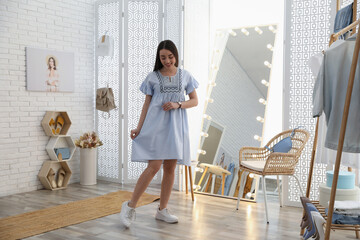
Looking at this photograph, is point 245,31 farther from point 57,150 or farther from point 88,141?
point 57,150

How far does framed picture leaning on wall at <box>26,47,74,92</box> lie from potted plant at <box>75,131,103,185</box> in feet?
2.29

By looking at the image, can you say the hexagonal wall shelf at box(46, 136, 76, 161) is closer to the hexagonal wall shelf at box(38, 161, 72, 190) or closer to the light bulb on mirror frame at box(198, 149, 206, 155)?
the hexagonal wall shelf at box(38, 161, 72, 190)

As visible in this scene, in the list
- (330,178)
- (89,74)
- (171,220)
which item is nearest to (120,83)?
(89,74)

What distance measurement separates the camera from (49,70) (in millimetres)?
5293

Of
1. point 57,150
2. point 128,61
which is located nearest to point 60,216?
point 57,150

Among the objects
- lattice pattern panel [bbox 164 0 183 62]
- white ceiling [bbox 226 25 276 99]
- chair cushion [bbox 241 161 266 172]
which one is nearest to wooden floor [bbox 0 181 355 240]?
chair cushion [bbox 241 161 266 172]

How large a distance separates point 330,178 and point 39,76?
3679mm

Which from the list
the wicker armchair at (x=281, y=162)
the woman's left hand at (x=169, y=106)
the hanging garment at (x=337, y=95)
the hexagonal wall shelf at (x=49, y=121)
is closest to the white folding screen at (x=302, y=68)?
the wicker armchair at (x=281, y=162)

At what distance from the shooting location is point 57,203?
14.8ft

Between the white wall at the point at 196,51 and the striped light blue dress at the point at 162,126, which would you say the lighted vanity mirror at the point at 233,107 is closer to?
the white wall at the point at 196,51

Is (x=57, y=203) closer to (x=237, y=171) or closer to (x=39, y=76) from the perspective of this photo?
(x=39, y=76)

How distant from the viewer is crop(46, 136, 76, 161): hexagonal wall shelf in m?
5.26

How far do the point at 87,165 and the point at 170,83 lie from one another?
245 cm

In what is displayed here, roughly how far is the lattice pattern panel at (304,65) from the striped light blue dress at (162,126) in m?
1.42
